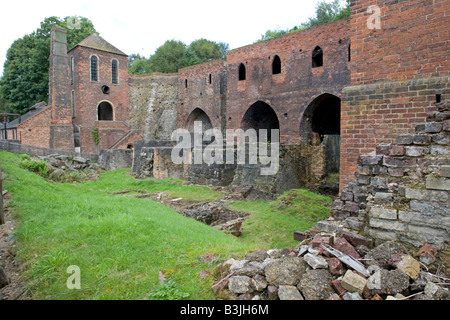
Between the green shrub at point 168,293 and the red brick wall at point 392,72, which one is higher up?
the red brick wall at point 392,72

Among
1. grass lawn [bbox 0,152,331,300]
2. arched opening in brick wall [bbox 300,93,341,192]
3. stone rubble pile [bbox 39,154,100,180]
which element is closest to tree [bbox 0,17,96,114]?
stone rubble pile [bbox 39,154,100,180]

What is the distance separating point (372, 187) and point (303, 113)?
15.2m

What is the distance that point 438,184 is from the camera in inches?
137

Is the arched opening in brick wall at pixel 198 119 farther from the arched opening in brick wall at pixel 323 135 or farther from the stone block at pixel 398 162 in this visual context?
the stone block at pixel 398 162

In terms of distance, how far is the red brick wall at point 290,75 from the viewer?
17047 mm

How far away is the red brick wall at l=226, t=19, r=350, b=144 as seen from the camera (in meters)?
17.0

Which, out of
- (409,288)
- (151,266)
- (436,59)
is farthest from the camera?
(436,59)

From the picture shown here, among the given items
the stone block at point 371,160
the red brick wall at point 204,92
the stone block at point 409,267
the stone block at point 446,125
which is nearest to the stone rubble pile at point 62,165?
the red brick wall at point 204,92

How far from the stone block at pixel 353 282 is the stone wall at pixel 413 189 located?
4.37 feet

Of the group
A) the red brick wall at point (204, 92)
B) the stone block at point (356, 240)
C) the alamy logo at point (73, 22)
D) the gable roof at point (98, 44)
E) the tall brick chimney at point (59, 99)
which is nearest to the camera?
the stone block at point (356, 240)

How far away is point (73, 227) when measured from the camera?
4871 mm
